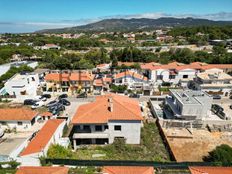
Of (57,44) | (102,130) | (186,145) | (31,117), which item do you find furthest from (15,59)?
(186,145)

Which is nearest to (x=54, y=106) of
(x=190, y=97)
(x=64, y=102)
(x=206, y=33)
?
(x=64, y=102)

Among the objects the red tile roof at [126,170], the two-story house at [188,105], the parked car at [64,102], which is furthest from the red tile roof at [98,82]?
the red tile roof at [126,170]

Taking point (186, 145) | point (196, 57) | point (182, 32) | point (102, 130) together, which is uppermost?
point (182, 32)

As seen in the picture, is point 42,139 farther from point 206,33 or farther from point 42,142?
point 206,33

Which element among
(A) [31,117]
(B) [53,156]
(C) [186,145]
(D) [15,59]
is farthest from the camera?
(D) [15,59]

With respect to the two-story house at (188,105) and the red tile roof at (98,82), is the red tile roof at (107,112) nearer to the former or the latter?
the two-story house at (188,105)

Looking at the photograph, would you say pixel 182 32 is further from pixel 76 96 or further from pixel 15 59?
pixel 76 96

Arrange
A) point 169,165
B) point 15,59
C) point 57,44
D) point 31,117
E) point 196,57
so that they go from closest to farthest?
1. point 169,165
2. point 31,117
3. point 196,57
4. point 15,59
5. point 57,44
